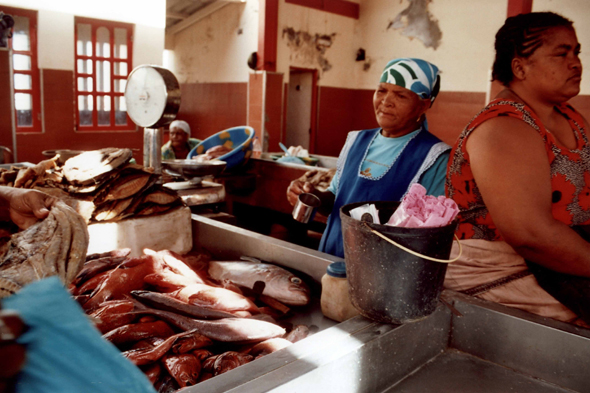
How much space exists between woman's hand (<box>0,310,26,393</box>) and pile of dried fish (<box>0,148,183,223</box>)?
189cm

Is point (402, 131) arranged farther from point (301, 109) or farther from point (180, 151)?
point (301, 109)

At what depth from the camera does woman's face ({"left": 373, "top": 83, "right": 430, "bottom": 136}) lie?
2340 mm

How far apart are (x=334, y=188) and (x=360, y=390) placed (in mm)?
1474

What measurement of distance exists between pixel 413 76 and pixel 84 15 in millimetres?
7317

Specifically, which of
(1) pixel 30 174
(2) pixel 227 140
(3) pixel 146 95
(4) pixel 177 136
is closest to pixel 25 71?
(4) pixel 177 136

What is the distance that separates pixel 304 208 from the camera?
223 cm

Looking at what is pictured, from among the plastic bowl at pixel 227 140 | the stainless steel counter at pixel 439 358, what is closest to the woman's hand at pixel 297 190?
the stainless steel counter at pixel 439 358

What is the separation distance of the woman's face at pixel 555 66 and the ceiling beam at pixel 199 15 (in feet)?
30.3

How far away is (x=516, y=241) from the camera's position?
154 centimetres

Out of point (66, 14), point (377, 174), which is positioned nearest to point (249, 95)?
point (66, 14)

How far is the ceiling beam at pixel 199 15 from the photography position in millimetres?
10398

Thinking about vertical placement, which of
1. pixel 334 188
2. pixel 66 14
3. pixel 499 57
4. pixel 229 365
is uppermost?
pixel 66 14

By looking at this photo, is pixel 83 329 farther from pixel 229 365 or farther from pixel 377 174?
pixel 377 174

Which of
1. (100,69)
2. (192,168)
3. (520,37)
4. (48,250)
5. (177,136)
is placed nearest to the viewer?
(48,250)
